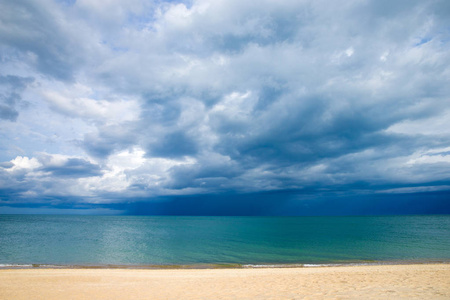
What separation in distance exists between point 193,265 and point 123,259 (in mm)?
11264

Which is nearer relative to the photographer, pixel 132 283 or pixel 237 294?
pixel 237 294

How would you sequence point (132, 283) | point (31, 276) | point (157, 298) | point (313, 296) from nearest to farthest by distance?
point (313, 296)
point (157, 298)
point (132, 283)
point (31, 276)

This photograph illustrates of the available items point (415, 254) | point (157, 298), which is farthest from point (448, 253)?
point (157, 298)

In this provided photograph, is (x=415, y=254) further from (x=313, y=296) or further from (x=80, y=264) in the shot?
(x=80, y=264)

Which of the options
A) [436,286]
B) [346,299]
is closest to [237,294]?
[346,299]

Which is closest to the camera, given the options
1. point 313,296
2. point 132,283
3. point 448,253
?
point 313,296

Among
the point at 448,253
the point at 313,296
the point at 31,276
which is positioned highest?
the point at 313,296

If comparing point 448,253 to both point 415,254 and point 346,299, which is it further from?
point 346,299

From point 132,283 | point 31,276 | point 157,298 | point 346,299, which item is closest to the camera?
point 346,299

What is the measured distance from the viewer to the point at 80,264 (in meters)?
30.8

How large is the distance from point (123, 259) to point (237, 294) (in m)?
26.8

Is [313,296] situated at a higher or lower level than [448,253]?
higher

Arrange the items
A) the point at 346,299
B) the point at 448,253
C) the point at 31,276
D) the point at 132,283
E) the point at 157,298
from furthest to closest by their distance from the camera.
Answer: the point at 448,253 → the point at 31,276 → the point at 132,283 → the point at 157,298 → the point at 346,299

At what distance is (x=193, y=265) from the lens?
30.9 metres
